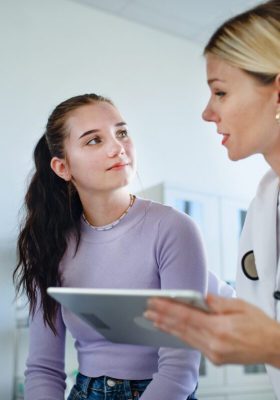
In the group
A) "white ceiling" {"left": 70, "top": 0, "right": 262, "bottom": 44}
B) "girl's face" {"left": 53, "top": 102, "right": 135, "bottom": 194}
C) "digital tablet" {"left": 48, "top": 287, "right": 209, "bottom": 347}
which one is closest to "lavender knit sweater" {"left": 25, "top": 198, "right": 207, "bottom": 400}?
"girl's face" {"left": 53, "top": 102, "right": 135, "bottom": 194}

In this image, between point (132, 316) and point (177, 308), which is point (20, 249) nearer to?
point (132, 316)

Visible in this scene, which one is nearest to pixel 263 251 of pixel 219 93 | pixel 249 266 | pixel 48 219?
pixel 249 266

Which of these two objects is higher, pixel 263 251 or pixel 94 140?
pixel 94 140

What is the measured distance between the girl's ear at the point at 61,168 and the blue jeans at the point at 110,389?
571mm

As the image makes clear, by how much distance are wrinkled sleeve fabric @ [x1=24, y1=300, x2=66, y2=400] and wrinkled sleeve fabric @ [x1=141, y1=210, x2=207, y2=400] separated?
0.30m

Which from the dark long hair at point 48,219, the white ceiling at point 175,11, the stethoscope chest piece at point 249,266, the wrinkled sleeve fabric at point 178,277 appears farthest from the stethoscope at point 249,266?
the white ceiling at point 175,11

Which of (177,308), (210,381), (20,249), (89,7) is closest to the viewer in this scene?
(177,308)

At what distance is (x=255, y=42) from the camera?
978mm

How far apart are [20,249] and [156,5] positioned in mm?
2267

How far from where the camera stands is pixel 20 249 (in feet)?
4.87

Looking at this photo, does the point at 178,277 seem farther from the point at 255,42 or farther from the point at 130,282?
the point at 255,42

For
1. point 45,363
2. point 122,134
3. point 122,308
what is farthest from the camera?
point 122,134

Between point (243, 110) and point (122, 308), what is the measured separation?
473 millimetres

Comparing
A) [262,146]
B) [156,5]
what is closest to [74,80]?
[156,5]
